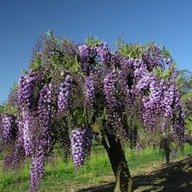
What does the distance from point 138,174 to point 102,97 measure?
15.8 metres

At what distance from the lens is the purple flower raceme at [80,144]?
9.40 meters

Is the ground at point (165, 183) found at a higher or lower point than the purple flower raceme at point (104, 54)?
lower

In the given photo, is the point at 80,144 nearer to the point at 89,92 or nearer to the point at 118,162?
the point at 89,92

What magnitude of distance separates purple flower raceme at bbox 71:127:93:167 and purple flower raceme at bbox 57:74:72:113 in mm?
764

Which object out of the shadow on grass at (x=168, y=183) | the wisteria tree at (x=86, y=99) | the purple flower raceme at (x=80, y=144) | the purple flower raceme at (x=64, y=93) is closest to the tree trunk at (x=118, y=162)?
the wisteria tree at (x=86, y=99)

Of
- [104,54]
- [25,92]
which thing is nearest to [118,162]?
[104,54]

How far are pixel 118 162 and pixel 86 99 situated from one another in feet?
13.1

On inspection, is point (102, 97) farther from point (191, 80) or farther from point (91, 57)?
point (191, 80)

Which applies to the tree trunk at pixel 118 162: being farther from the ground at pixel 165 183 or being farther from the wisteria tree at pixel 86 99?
the ground at pixel 165 183

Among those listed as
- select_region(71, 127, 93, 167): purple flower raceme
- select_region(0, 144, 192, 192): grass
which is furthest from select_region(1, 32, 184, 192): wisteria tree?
select_region(0, 144, 192, 192): grass

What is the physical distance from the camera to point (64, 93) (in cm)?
923

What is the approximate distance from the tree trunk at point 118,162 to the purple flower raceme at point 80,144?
2504 mm

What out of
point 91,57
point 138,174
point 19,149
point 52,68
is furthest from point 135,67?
point 138,174

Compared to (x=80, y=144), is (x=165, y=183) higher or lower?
lower
